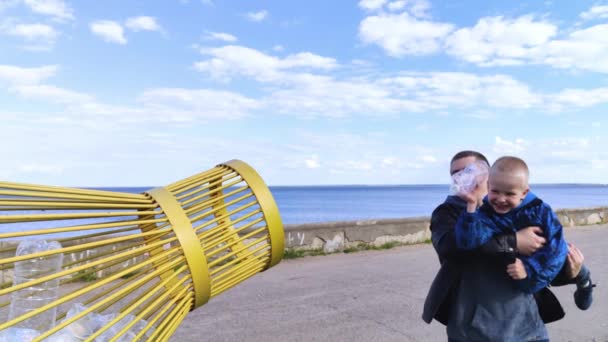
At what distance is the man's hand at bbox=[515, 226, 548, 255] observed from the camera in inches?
87.4

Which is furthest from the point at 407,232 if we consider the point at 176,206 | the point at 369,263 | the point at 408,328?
the point at 176,206

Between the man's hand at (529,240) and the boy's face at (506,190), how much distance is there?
4.4 inches

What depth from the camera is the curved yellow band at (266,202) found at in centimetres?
239

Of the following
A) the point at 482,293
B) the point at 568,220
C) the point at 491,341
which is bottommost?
the point at 568,220

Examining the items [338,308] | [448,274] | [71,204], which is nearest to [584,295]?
[448,274]

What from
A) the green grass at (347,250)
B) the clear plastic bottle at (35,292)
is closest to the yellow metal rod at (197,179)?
the clear plastic bottle at (35,292)

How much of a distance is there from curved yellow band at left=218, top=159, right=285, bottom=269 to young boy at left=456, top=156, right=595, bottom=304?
0.79 meters

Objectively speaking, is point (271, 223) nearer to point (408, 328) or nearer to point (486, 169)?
point (486, 169)

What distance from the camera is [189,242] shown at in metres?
2.02

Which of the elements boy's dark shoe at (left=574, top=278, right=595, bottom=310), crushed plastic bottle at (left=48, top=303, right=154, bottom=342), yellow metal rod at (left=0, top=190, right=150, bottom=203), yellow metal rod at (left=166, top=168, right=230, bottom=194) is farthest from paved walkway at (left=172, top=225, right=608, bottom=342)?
yellow metal rod at (left=0, top=190, right=150, bottom=203)

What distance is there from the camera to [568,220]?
14375 millimetres

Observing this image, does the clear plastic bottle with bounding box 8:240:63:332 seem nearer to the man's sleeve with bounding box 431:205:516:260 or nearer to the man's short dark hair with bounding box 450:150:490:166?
the man's sleeve with bounding box 431:205:516:260

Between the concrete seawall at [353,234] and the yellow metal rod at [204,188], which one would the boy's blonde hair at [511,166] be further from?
the concrete seawall at [353,234]

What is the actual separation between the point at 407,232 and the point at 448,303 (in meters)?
8.06
